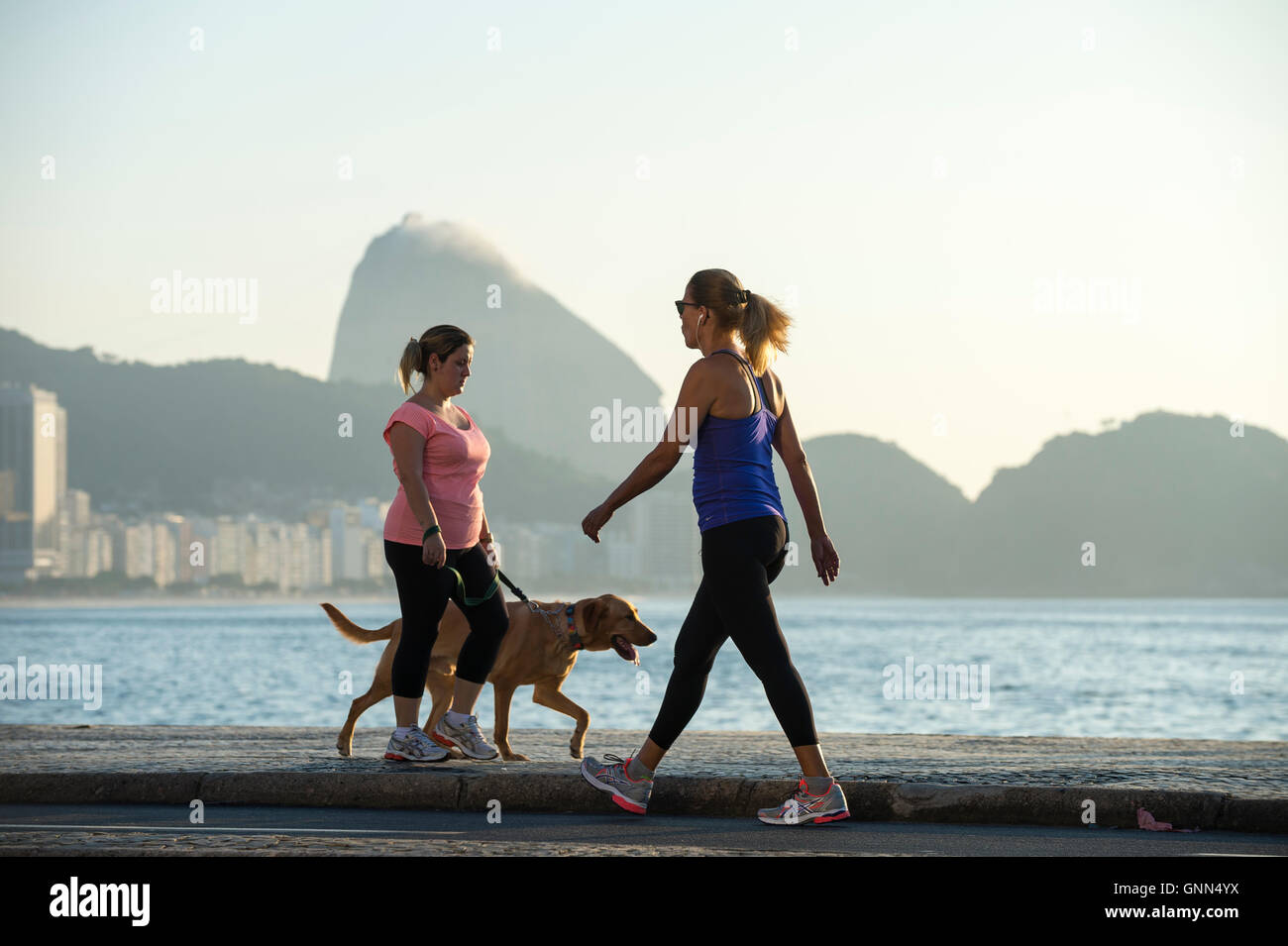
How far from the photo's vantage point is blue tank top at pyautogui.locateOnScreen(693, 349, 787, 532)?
600cm

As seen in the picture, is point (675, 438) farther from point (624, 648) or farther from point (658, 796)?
point (624, 648)

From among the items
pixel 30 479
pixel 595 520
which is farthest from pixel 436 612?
pixel 30 479

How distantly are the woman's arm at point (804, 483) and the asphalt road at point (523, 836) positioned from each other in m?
1.14

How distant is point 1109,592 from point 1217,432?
26528 mm

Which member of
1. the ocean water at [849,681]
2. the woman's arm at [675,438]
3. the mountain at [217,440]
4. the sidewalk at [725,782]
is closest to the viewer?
the woman's arm at [675,438]

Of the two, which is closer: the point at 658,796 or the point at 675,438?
the point at 675,438

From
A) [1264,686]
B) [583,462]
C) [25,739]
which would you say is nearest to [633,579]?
[583,462]

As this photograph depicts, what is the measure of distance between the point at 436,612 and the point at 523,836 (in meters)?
1.87

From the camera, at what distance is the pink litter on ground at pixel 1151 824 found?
6.20m

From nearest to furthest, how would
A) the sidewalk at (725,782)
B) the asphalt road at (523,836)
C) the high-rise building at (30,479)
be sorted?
the asphalt road at (523,836) → the sidewalk at (725,782) → the high-rise building at (30,479)

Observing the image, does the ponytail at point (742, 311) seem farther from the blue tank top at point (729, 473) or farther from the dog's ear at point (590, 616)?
the dog's ear at point (590, 616)

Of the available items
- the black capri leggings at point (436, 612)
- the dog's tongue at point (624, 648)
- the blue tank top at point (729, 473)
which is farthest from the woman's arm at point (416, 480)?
the blue tank top at point (729, 473)

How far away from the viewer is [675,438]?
19.2 feet

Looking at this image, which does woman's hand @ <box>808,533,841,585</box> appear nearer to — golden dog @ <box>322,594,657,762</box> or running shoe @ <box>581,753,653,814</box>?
running shoe @ <box>581,753,653,814</box>
